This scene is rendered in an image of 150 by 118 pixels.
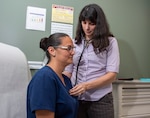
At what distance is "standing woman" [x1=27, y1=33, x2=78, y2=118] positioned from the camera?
3.04 feet

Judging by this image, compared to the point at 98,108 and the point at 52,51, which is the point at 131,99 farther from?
the point at 52,51

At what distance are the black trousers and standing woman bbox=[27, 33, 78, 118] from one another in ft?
0.71

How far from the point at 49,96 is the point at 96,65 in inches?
19.0

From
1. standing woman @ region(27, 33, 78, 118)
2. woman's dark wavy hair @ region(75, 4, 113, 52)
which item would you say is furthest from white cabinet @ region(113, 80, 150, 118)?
standing woman @ region(27, 33, 78, 118)

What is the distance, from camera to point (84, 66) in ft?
4.44

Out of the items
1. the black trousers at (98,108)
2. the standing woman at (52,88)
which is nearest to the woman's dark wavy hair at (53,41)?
the standing woman at (52,88)

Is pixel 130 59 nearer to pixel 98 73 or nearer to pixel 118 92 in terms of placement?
pixel 118 92

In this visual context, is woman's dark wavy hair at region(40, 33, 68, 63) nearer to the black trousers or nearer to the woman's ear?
the woman's ear

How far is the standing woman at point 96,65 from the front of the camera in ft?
4.21

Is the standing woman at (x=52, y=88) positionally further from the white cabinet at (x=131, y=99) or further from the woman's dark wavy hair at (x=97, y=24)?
the white cabinet at (x=131, y=99)

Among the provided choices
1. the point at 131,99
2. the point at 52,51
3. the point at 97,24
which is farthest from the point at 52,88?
the point at 131,99

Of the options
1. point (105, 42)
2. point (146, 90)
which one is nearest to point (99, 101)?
point (105, 42)

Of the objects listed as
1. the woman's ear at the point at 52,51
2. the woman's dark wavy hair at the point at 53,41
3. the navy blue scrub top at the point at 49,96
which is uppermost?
the woman's dark wavy hair at the point at 53,41

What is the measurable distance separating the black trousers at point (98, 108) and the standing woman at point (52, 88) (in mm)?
217
